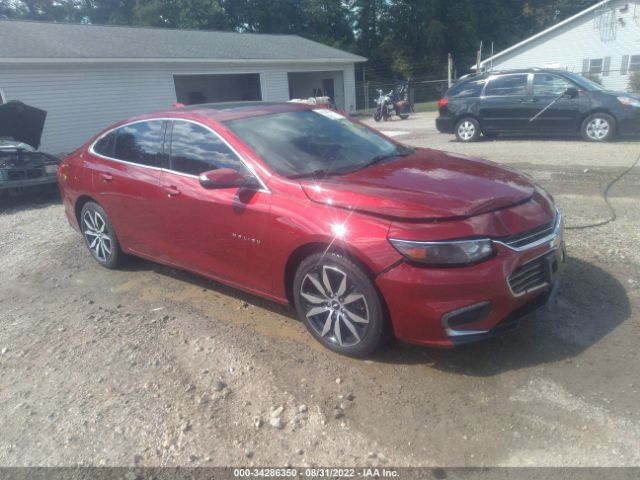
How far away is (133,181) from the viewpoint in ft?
14.7

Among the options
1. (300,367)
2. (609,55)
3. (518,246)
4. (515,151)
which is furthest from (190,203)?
(609,55)

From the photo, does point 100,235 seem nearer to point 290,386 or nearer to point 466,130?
Answer: point 290,386

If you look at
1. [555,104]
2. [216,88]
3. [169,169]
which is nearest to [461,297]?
[169,169]

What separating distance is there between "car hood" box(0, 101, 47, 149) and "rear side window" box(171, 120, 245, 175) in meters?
8.46

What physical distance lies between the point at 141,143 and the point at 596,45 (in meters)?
30.8

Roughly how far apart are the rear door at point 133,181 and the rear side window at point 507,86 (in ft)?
32.2

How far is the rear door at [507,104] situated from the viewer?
1170 cm

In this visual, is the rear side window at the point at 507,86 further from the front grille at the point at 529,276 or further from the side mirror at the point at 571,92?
the front grille at the point at 529,276

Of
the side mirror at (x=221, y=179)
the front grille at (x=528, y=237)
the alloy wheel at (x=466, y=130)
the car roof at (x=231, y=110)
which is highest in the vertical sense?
the car roof at (x=231, y=110)

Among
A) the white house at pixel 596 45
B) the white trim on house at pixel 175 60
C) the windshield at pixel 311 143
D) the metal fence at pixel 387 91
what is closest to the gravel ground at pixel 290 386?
the windshield at pixel 311 143

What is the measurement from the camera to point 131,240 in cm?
479

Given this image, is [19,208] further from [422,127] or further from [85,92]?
[422,127]

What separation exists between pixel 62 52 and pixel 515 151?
1403 cm

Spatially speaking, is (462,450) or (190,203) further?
(190,203)
